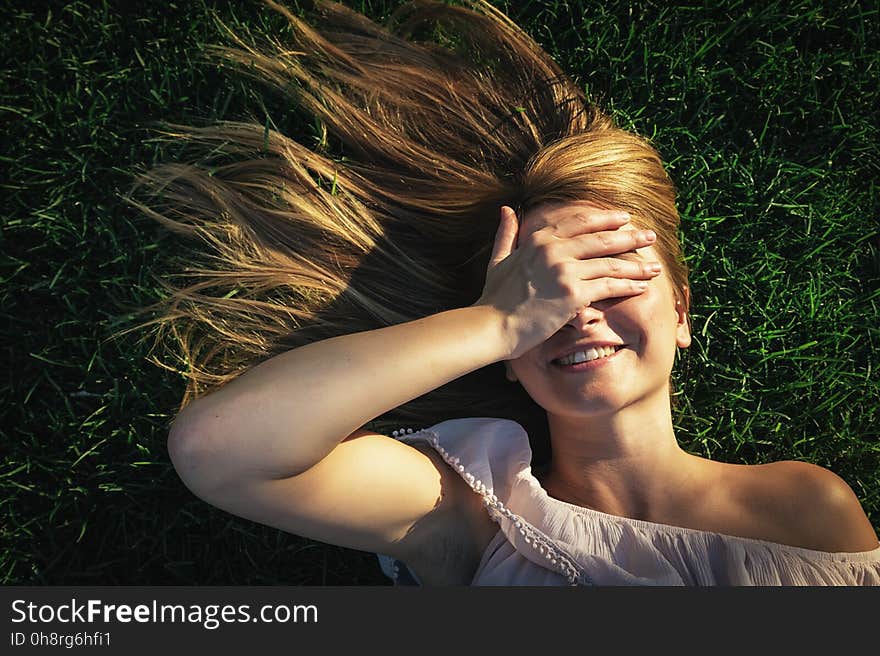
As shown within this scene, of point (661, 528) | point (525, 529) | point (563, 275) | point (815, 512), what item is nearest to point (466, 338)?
point (563, 275)

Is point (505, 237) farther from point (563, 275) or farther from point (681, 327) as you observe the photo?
point (681, 327)

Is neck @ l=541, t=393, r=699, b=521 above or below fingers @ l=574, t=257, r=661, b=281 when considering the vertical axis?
below

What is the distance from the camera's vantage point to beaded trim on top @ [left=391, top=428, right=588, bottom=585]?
2.54 m

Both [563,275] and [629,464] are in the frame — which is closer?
[563,275]

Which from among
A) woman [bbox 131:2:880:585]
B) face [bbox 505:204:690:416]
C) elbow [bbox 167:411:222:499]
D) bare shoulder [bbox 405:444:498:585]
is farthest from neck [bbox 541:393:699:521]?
elbow [bbox 167:411:222:499]

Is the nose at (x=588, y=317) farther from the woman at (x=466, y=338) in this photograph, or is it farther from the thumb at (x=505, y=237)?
the thumb at (x=505, y=237)

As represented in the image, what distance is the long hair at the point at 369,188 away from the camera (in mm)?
2918

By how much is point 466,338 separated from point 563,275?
318mm

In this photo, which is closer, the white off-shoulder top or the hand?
the hand

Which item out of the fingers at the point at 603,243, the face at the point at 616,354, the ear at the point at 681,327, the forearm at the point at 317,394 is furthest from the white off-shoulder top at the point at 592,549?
the fingers at the point at 603,243

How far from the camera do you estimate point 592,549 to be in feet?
8.51

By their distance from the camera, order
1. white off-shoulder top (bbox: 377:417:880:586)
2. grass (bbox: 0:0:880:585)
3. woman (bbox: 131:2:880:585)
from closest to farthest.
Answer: woman (bbox: 131:2:880:585), white off-shoulder top (bbox: 377:417:880:586), grass (bbox: 0:0:880:585)

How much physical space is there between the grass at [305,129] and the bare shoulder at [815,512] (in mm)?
492

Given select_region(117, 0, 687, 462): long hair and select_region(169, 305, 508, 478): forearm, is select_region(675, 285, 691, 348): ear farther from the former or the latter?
select_region(169, 305, 508, 478): forearm
